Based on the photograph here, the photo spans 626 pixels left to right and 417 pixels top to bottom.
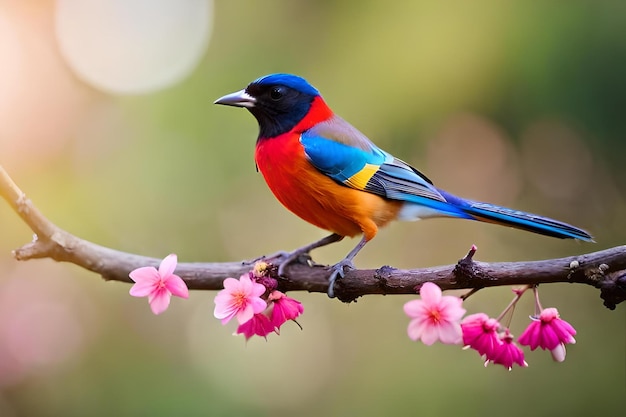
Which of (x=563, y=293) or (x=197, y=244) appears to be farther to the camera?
(x=197, y=244)

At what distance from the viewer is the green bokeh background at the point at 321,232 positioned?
321 centimetres

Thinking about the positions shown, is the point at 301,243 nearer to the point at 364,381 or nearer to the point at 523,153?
the point at 364,381

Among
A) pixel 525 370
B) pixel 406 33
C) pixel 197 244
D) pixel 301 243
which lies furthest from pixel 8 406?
pixel 406 33

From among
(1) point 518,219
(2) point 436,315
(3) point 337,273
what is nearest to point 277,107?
(3) point 337,273

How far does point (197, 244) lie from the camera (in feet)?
12.9

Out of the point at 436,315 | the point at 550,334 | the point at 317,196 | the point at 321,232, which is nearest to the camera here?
the point at 436,315

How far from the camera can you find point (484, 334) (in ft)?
5.38

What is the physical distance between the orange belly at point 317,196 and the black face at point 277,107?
10 cm

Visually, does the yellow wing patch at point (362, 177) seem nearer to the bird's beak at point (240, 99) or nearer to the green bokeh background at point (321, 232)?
the bird's beak at point (240, 99)

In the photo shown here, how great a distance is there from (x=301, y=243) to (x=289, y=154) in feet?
5.49

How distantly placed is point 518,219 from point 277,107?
3.02 feet

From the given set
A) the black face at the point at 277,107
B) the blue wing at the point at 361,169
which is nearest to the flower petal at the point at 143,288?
the blue wing at the point at 361,169

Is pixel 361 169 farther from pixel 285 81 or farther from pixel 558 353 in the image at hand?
pixel 558 353

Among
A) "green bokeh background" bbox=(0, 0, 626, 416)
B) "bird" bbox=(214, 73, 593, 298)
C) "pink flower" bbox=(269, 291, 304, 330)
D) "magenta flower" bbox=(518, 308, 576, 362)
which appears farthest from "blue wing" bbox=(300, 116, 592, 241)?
"green bokeh background" bbox=(0, 0, 626, 416)
